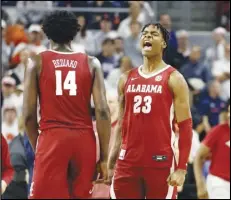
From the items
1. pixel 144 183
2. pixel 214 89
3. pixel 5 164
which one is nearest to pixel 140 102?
pixel 144 183

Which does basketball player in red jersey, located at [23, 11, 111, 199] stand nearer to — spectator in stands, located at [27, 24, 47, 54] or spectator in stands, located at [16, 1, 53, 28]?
spectator in stands, located at [27, 24, 47, 54]

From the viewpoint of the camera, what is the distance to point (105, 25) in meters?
16.1

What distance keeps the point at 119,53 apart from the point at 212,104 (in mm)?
2014

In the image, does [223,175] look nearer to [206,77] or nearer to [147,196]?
[147,196]

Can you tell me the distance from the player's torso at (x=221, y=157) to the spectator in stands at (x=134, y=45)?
4.91m

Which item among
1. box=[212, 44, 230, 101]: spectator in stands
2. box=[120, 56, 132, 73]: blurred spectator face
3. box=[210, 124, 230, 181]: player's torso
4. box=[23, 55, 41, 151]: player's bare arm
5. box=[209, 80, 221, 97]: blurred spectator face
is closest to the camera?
box=[23, 55, 41, 151]: player's bare arm

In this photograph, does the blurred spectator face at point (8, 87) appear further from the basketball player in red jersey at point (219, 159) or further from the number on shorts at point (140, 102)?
the number on shorts at point (140, 102)

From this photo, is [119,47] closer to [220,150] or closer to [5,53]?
[5,53]

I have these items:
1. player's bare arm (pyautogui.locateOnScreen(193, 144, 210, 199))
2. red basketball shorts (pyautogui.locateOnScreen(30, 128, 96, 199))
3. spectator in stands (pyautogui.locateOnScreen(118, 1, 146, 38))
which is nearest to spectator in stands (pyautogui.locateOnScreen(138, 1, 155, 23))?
spectator in stands (pyautogui.locateOnScreen(118, 1, 146, 38))

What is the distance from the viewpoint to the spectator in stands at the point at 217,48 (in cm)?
1578

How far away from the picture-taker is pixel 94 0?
16.4 meters

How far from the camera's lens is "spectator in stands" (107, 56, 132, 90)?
47.2ft

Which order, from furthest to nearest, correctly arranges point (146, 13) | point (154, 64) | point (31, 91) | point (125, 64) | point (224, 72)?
point (146, 13)
point (224, 72)
point (125, 64)
point (154, 64)
point (31, 91)

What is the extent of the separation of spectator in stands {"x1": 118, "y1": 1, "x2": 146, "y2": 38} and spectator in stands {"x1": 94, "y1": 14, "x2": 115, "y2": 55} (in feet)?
0.68
